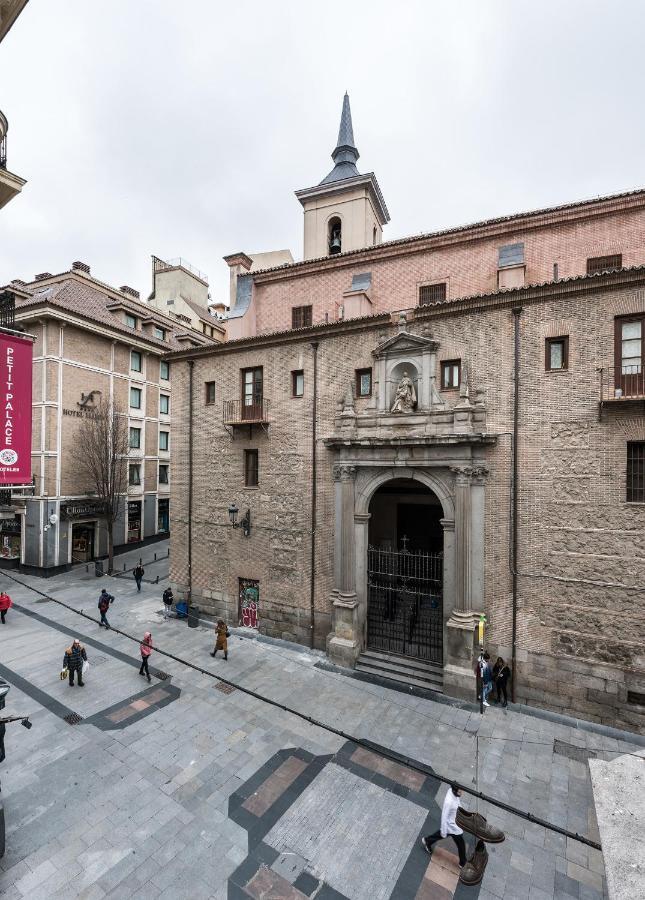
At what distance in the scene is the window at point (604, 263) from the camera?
46.5ft

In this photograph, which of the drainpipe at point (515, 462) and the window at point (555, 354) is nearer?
the window at point (555, 354)

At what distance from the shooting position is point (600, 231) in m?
14.5

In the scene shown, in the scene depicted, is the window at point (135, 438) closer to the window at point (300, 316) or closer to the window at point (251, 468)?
the window at point (251, 468)

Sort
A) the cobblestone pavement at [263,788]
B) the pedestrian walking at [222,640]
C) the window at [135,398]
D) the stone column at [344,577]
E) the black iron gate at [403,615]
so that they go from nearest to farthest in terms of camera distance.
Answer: the cobblestone pavement at [263,788] → the black iron gate at [403,615] → the stone column at [344,577] → the pedestrian walking at [222,640] → the window at [135,398]

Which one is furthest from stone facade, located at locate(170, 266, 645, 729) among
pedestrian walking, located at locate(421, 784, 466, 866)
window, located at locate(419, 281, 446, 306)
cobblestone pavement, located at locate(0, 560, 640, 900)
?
pedestrian walking, located at locate(421, 784, 466, 866)

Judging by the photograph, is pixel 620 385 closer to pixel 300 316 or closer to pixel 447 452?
pixel 447 452

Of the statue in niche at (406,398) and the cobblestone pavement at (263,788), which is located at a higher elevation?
the statue in niche at (406,398)

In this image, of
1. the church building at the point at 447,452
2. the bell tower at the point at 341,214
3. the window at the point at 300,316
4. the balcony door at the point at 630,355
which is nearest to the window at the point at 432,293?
the church building at the point at 447,452

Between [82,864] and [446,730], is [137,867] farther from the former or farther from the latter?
[446,730]

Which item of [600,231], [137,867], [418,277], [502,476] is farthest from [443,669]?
[600,231]

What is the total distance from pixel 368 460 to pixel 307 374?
13.8ft

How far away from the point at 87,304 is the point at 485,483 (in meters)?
29.5

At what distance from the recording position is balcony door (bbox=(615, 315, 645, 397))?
11.5 m

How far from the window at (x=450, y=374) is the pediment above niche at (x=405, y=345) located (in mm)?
657
